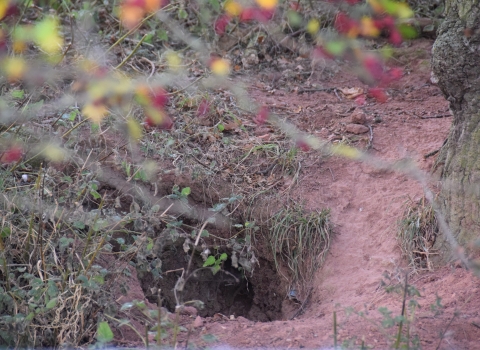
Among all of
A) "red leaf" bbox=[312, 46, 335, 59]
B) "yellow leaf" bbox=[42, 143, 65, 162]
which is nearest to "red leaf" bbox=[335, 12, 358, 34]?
"red leaf" bbox=[312, 46, 335, 59]

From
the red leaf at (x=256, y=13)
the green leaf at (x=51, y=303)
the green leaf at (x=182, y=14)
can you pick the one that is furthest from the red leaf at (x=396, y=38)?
the green leaf at (x=51, y=303)

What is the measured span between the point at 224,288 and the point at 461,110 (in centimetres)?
218

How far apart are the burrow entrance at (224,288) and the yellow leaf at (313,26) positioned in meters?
2.27

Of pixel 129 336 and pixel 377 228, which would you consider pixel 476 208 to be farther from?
pixel 129 336

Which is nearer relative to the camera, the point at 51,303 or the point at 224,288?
the point at 51,303

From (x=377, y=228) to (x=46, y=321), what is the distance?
2.04 meters

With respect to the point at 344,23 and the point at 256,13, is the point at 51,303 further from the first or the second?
the point at 344,23

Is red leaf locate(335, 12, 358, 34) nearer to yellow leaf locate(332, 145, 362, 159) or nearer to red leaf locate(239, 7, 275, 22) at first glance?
red leaf locate(239, 7, 275, 22)

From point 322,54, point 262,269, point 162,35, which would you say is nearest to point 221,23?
point 162,35

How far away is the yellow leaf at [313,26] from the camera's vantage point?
18.5ft

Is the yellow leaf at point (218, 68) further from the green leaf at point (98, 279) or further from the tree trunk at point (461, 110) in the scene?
the green leaf at point (98, 279)

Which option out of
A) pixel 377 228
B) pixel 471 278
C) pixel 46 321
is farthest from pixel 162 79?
pixel 471 278

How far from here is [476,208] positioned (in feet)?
10.8

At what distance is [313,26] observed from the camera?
5.62m
